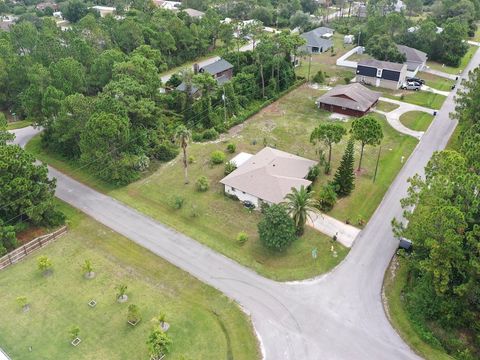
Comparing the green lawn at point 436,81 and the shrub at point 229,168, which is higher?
the shrub at point 229,168

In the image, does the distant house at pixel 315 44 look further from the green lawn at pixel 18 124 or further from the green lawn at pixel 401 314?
the green lawn at pixel 401 314

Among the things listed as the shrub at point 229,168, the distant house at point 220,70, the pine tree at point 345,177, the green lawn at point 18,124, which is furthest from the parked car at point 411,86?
the green lawn at point 18,124

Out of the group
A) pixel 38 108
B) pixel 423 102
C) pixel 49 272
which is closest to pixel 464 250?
pixel 49 272

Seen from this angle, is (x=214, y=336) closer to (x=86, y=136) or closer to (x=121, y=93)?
(x=86, y=136)

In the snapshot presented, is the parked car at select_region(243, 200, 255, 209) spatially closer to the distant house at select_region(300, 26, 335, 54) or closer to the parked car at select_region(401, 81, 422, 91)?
the parked car at select_region(401, 81, 422, 91)

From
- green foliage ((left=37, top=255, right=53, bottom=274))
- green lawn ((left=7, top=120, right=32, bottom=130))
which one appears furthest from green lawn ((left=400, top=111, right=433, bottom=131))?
green lawn ((left=7, top=120, right=32, bottom=130))
